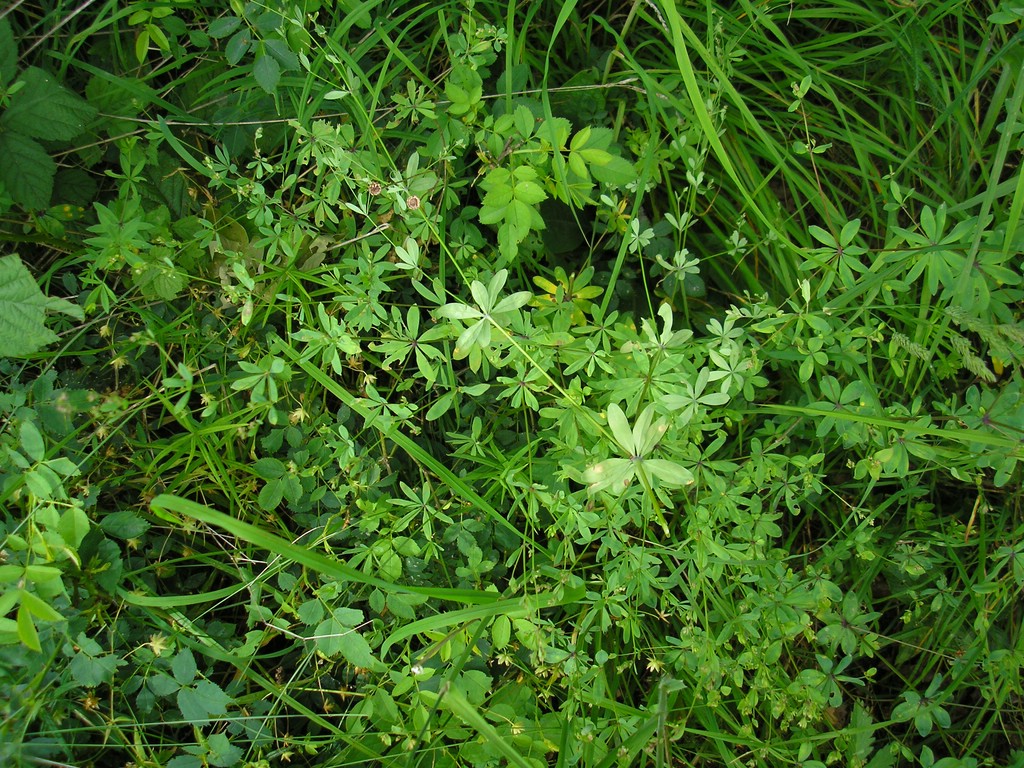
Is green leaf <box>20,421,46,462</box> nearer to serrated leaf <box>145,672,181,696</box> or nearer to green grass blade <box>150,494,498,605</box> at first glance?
green grass blade <box>150,494,498,605</box>

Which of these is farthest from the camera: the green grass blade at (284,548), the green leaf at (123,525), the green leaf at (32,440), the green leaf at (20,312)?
the green leaf at (123,525)

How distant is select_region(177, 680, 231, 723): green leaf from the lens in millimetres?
2020

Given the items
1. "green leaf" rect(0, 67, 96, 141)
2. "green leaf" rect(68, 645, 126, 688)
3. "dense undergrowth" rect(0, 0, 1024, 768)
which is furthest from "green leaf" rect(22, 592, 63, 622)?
"green leaf" rect(0, 67, 96, 141)

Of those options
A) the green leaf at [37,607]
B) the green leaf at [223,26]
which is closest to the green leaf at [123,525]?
the green leaf at [37,607]

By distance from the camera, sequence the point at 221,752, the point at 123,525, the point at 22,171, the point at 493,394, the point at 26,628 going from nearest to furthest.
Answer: the point at 26,628
the point at 221,752
the point at 123,525
the point at 22,171
the point at 493,394

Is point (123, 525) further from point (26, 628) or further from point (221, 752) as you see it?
point (221, 752)

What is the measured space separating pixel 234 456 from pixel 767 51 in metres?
2.37

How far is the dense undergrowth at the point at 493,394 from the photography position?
202 centimetres

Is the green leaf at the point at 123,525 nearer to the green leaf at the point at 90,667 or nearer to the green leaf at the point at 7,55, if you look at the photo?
the green leaf at the point at 90,667

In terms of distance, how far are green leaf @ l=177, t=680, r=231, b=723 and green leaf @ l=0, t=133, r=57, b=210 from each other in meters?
1.57

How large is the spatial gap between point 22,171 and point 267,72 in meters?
0.87

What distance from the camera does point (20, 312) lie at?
2076 mm

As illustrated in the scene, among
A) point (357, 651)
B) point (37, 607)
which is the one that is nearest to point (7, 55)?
point (37, 607)

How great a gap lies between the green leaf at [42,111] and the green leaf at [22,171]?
3 cm
